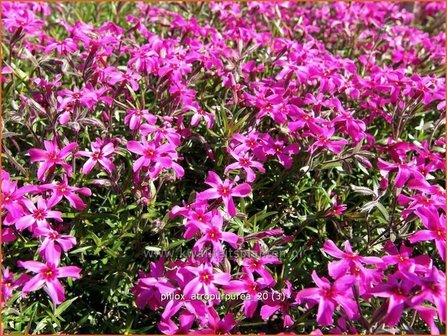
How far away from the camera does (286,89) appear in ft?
9.60

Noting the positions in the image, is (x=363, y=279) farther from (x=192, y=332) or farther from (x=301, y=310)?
(x=192, y=332)

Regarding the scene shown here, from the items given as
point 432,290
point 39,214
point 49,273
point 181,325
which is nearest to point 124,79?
point 39,214

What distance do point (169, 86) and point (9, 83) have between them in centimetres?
98

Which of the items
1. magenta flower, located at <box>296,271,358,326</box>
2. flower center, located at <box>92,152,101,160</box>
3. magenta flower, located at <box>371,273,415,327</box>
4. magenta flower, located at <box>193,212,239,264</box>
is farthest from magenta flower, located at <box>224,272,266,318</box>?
flower center, located at <box>92,152,101,160</box>

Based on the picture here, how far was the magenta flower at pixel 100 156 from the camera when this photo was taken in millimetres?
2260

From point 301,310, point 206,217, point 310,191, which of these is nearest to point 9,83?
point 206,217

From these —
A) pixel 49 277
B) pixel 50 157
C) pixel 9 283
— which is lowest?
pixel 9 283

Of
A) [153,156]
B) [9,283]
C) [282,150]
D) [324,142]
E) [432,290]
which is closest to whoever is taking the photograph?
[432,290]

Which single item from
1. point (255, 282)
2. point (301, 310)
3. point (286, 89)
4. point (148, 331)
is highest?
point (286, 89)

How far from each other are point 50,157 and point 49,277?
1.84 ft

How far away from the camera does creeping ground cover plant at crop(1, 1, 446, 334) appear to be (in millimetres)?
2018

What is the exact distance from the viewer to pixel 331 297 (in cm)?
187

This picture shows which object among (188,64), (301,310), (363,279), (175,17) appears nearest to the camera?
(363,279)

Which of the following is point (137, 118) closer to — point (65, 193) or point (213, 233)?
point (65, 193)
